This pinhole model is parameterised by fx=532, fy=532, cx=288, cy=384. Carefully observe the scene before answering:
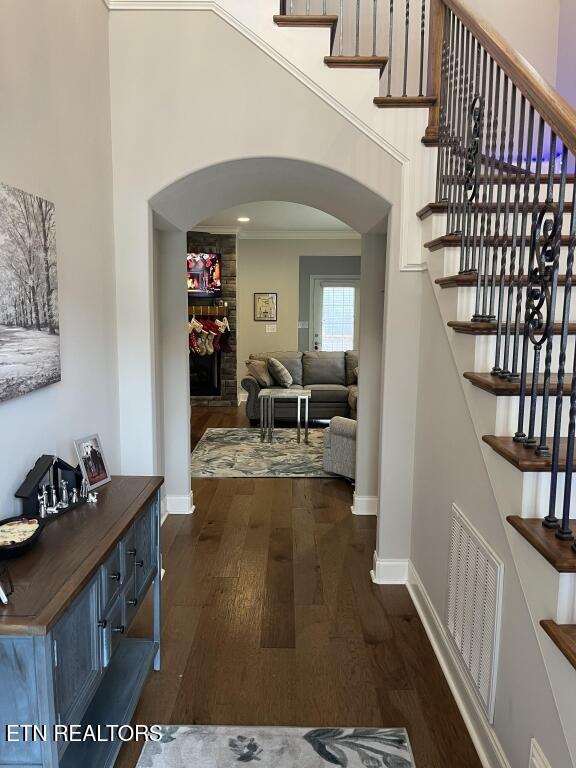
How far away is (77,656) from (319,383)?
6.44 m

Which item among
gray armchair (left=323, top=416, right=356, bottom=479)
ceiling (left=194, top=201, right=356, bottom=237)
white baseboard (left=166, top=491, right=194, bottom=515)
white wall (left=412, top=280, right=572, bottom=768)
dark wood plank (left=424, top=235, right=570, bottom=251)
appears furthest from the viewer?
ceiling (left=194, top=201, right=356, bottom=237)

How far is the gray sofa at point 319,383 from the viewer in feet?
23.8

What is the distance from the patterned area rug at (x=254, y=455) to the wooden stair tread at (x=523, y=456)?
140 inches

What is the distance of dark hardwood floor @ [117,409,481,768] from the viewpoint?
2125mm

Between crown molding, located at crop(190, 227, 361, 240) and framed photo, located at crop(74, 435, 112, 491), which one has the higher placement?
crown molding, located at crop(190, 227, 361, 240)

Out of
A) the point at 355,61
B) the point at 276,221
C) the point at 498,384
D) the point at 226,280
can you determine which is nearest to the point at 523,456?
the point at 498,384

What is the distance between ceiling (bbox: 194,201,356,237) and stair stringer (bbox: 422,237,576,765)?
5170mm

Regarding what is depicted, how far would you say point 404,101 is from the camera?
9.14ft

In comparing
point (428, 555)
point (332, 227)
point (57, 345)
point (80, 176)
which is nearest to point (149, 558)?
point (57, 345)

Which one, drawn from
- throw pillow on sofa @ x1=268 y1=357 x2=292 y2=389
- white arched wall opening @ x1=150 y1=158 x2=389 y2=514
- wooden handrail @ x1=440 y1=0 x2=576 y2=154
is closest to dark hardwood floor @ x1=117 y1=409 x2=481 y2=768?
white arched wall opening @ x1=150 y1=158 x2=389 y2=514

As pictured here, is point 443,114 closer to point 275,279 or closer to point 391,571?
point 391,571

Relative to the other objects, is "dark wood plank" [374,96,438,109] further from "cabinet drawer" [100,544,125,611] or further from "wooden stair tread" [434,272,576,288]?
"cabinet drawer" [100,544,125,611]

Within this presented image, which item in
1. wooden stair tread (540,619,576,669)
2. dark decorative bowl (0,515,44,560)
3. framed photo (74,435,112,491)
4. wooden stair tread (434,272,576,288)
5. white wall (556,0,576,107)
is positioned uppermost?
white wall (556,0,576,107)

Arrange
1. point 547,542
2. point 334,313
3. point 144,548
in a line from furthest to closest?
point 334,313 < point 144,548 < point 547,542
